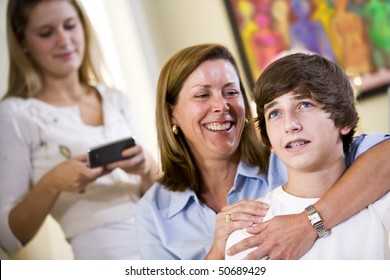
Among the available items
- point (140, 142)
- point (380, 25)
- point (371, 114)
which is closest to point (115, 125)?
point (140, 142)

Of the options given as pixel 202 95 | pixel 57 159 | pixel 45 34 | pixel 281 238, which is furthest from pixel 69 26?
pixel 281 238

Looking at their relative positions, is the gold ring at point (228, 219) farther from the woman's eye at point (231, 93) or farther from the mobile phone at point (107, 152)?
the mobile phone at point (107, 152)

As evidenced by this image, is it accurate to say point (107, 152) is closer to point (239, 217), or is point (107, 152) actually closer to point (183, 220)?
point (183, 220)

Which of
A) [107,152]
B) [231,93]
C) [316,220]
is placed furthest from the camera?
[107,152]

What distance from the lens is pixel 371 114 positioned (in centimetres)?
108

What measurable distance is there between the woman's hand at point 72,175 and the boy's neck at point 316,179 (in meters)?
0.45

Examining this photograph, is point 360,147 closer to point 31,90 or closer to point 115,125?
point 115,125

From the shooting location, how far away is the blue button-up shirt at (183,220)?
0.97 metres

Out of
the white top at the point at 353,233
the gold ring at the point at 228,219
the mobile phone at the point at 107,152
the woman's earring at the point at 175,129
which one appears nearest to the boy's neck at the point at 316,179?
the white top at the point at 353,233

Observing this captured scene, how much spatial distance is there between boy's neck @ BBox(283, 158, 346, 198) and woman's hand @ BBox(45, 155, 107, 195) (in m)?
0.45

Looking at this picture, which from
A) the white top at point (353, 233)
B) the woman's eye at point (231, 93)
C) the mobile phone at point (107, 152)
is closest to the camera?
the white top at point (353, 233)

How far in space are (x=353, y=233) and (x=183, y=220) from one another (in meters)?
0.32

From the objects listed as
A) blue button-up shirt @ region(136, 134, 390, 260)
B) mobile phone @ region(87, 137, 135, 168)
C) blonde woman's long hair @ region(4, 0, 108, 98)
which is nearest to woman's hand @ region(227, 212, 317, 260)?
blue button-up shirt @ region(136, 134, 390, 260)

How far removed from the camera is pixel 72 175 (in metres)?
1.14
